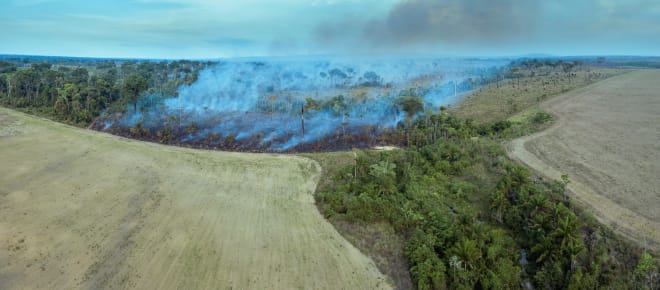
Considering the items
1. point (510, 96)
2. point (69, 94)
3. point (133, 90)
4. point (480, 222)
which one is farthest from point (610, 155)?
point (69, 94)

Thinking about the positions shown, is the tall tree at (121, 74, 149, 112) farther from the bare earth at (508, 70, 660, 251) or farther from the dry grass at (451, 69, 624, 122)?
the bare earth at (508, 70, 660, 251)

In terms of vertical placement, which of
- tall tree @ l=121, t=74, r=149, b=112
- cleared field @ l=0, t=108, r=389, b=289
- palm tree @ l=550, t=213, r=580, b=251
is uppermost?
tall tree @ l=121, t=74, r=149, b=112

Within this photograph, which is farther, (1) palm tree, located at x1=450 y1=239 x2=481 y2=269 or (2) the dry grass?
(2) the dry grass

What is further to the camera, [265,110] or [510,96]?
[510,96]

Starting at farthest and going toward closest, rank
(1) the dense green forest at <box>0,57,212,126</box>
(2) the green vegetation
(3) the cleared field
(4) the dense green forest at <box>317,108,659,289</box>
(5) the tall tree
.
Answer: (5) the tall tree → (1) the dense green forest at <box>0,57,212,126</box> → (2) the green vegetation → (3) the cleared field → (4) the dense green forest at <box>317,108,659,289</box>

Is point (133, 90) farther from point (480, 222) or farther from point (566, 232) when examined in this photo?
point (566, 232)

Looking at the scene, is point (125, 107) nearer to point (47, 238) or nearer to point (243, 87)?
point (243, 87)

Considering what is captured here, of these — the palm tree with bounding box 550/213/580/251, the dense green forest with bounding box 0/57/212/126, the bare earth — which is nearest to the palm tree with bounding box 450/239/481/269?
the palm tree with bounding box 550/213/580/251

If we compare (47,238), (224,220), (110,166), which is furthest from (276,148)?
(47,238)
